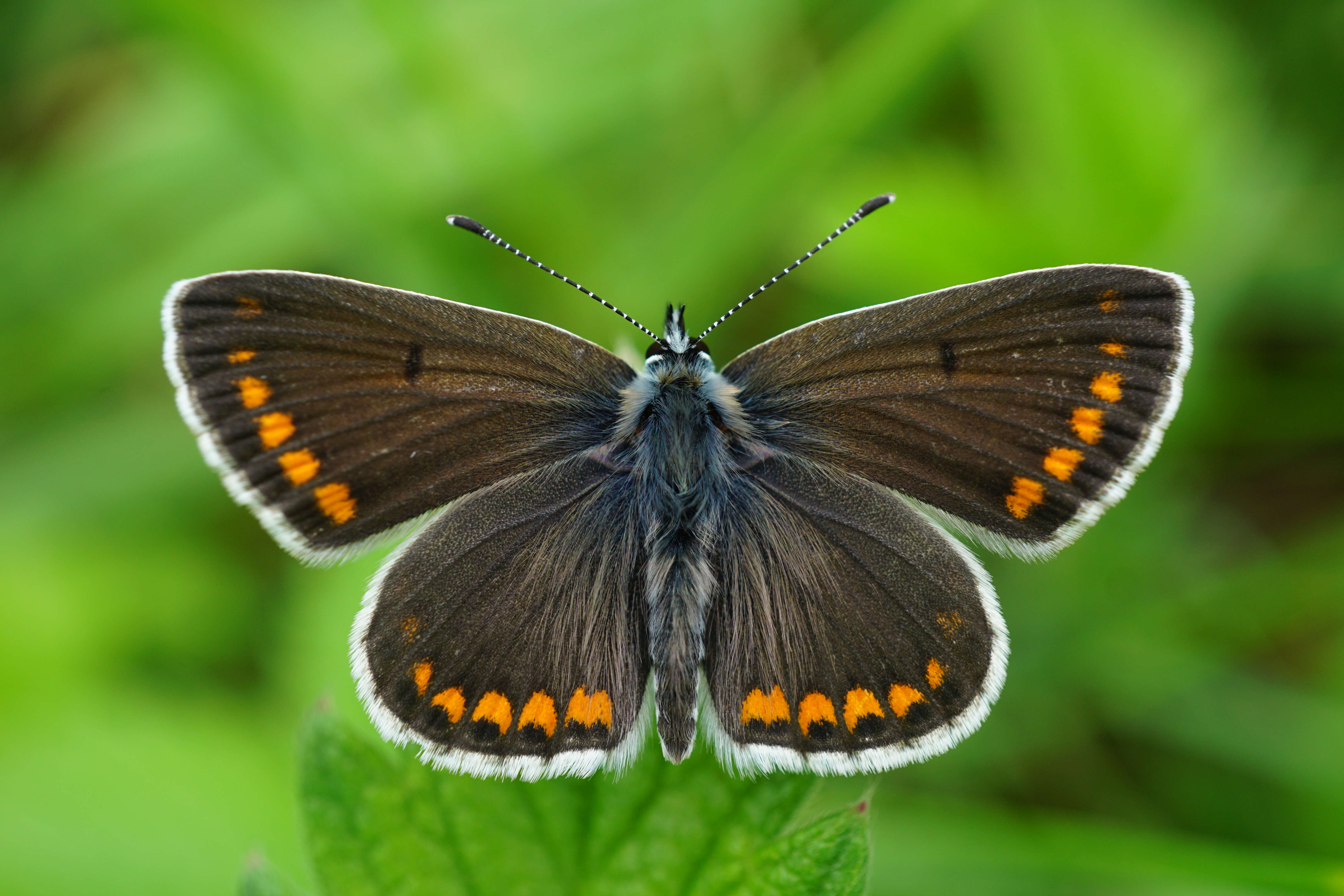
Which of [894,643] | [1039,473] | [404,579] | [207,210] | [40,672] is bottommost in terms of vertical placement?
[894,643]

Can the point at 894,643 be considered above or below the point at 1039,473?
below

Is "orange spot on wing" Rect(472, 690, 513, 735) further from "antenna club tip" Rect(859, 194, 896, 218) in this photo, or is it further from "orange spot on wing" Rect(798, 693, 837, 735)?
"antenna club tip" Rect(859, 194, 896, 218)

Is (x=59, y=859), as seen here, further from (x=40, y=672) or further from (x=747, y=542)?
(x=747, y=542)

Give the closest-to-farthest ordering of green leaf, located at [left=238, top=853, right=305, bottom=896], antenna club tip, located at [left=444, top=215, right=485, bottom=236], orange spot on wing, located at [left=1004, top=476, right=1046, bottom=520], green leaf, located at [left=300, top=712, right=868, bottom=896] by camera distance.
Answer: green leaf, located at [left=238, top=853, right=305, bottom=896] → green leaf, located at [left=300, top=712, right=868, bottom=896] → orange spot on wing, located at [left=1004, top=476, right=1046, bottom=520] → antenna club tip, located at [left=444, top=215, right=485, bottom=236]

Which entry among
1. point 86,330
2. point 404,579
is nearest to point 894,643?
point 404,579

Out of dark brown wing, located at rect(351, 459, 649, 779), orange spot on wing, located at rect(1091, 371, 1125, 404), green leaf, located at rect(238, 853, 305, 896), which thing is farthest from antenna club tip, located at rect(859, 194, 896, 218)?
green leaf, located at rect(238, 853, 305, 896)

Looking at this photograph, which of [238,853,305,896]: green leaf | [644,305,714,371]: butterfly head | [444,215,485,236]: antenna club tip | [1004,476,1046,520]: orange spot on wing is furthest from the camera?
[444,215,485,236]: antenna club tip

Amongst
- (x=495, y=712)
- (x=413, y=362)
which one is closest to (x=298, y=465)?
(x=413, y=362)
